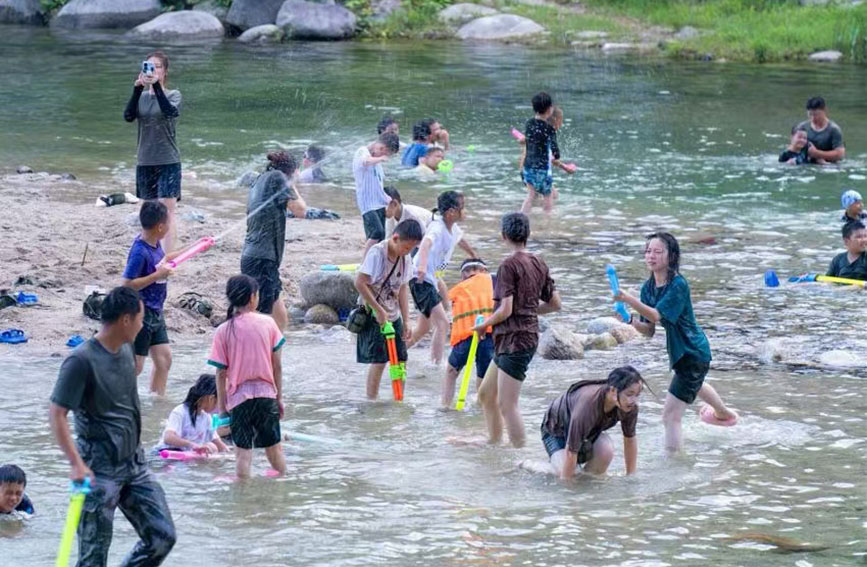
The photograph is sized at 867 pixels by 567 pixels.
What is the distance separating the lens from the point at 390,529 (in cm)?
814

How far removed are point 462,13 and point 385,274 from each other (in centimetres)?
2769

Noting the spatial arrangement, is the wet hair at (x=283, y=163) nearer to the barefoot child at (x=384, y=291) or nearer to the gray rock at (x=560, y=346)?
the barefoot child at (x=384, y=291)

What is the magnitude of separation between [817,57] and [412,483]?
2537 centimetres

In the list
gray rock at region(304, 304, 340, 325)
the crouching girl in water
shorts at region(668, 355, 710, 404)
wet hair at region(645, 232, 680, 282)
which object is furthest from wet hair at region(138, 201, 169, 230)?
shorts at region(668, 355, 710, 404)

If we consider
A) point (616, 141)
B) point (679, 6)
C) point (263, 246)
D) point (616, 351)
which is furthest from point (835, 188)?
point (679, 6)

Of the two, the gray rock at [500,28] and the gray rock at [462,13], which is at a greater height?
the gray rock at [462,13]

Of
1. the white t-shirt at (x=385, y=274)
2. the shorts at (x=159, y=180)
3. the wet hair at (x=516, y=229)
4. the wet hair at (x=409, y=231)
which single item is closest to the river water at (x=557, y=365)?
the white t-shirt at (x=385, y=274)

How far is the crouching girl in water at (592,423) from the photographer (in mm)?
8461

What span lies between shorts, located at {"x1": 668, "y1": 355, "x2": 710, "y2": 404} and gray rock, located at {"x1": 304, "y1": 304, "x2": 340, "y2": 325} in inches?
171

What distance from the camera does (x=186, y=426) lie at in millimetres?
9203

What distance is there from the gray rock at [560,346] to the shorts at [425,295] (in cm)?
102

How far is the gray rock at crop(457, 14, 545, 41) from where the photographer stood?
3575cm

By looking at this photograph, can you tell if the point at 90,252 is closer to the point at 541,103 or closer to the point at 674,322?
the point at 541,103

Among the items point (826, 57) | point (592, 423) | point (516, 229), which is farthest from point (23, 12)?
point (592, 423)
